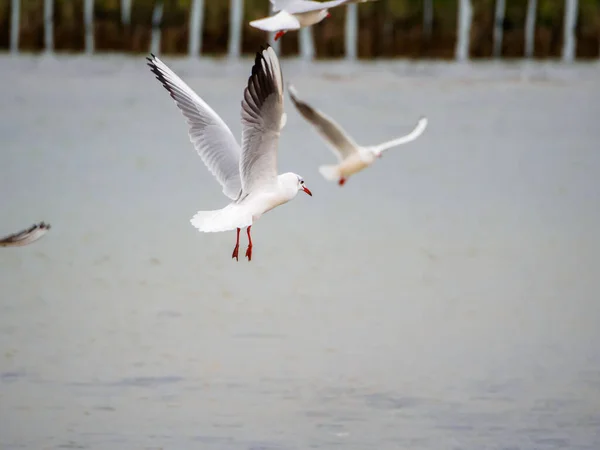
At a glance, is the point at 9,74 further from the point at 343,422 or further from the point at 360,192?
the point at 343,422

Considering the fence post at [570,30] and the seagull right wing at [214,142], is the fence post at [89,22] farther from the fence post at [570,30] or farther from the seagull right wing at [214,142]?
the seagull right wing at [214,142]

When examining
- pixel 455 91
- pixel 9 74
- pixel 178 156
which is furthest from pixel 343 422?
pixel 9 74

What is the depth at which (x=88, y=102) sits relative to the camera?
30875 millimetres

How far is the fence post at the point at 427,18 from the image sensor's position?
45594mm

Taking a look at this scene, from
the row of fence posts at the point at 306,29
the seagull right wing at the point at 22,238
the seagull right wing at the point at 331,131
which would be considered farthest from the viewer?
the row of fence posts at the point at 306,29

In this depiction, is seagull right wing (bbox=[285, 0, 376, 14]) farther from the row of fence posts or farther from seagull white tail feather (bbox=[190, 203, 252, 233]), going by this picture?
the row of fence posts

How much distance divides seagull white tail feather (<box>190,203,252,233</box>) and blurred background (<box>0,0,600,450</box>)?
125cm

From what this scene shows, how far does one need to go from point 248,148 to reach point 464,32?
33.8 m

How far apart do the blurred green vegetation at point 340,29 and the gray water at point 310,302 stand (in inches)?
753

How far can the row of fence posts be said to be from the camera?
42.9 m

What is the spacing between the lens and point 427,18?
151 feet

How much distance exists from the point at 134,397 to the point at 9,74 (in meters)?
26.9

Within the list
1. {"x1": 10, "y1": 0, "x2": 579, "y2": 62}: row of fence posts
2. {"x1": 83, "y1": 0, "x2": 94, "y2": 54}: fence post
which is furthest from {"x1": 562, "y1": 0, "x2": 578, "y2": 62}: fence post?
{"x1": 83, "y1": 0, "x2": 94, "y2": 54}: fence post

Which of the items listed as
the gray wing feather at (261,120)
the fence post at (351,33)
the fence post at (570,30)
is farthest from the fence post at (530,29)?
the gray wing feather at (261,120)
